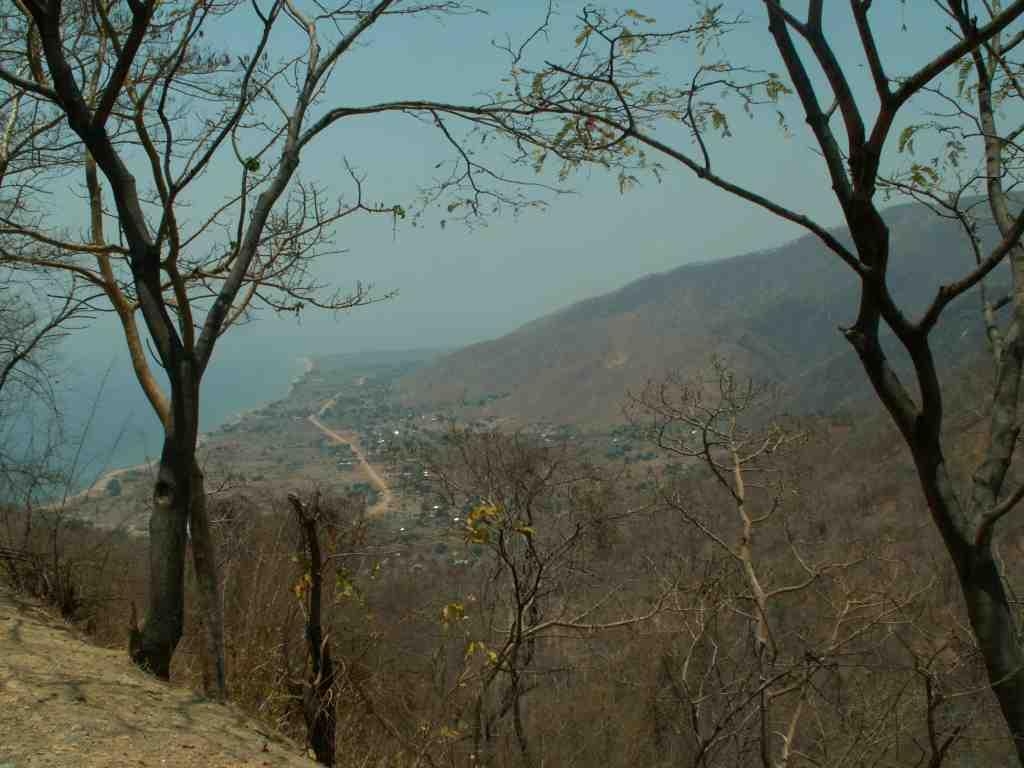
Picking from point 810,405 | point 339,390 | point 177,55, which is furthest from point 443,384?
point 177,55

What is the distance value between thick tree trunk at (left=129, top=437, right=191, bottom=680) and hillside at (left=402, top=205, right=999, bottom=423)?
4505cm

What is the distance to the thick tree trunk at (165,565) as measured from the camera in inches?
147

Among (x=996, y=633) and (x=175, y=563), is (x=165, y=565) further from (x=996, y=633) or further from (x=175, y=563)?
(x=996, y=633)

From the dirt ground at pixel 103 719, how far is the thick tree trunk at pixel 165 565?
0.39 feet

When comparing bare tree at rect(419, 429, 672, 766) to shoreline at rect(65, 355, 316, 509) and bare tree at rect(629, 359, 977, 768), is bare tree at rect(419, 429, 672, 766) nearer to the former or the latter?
bare tree at rect(629, 359, 977, 768)

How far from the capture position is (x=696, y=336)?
76438 mm

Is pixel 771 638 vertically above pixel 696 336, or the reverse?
pixel 696 336

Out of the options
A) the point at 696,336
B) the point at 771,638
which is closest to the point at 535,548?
the point at 771,638

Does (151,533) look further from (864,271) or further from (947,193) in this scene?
(947,193)

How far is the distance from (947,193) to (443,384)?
273 feet

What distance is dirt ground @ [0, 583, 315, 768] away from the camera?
266cm

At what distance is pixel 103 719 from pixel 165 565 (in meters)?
0.91

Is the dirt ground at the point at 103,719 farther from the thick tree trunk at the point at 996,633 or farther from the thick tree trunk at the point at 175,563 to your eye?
the thick tree trunk at the point at 996,633

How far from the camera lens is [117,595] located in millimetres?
5488
